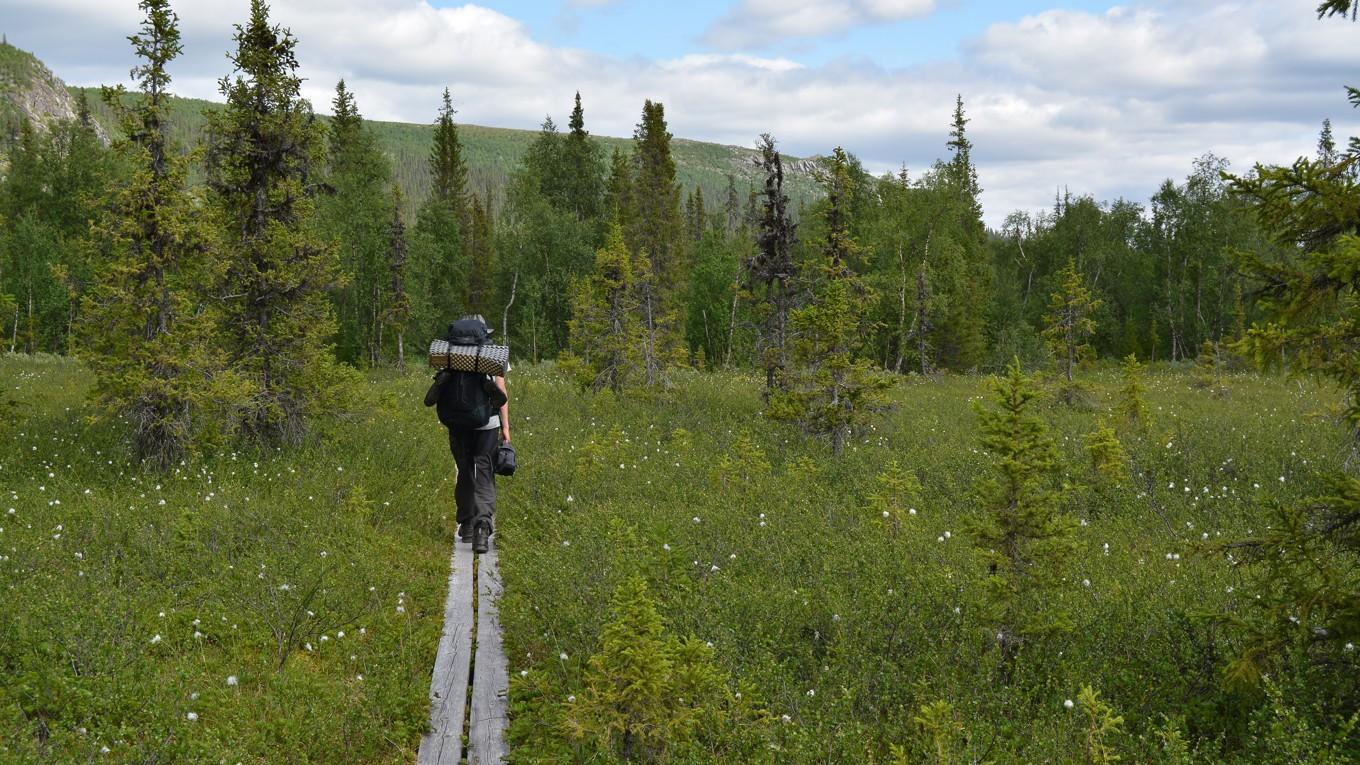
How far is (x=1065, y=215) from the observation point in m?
67.9

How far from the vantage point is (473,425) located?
8812 mm

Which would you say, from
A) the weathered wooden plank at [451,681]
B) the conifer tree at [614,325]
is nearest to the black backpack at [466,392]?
the weathered wooden plank at [451,681]

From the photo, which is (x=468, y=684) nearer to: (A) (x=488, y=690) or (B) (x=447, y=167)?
(A) (x=488, y=690)

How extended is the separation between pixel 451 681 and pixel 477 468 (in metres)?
3.71

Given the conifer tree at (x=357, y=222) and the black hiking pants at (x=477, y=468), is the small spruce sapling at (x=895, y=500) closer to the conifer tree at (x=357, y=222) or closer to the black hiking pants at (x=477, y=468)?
the black hiking pants at (x=477, y=468)

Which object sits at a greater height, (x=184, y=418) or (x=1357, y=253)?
(x=1357, y=253)

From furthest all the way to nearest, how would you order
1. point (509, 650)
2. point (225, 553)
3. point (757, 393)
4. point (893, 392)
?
point (893, 392) → point (757, 393) → point (225, 553) → point (509, 650)

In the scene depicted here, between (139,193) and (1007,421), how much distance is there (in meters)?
11.1

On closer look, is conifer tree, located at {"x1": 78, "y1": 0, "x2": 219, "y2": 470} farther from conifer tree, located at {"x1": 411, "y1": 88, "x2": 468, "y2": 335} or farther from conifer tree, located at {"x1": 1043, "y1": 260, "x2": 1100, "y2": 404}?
conifer tree, located at {"x1": 411, "y1": 88, "x2": 468, "y2": 335}

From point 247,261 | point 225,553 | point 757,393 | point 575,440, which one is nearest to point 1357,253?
point 225,553

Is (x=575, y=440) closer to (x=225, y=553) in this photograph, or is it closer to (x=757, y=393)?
(x=225, y=553)

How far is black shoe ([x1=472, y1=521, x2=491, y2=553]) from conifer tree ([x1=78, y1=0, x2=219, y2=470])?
489 cm

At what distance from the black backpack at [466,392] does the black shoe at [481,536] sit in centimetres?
111

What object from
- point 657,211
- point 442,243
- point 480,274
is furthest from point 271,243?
point 480,274
